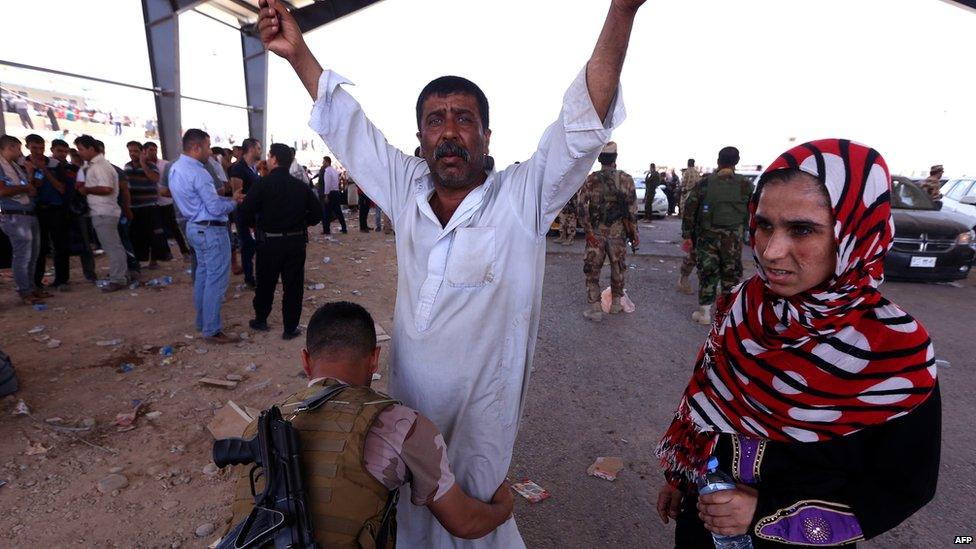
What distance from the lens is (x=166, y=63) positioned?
10.1 m

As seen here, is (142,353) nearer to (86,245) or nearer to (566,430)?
(86,245)

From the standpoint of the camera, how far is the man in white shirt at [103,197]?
20.6 feet

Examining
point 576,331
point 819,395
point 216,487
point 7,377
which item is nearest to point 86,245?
point 7,377

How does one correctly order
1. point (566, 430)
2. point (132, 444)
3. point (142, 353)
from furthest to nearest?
point (142, 353) → point (566, 430) → point (132, 444)

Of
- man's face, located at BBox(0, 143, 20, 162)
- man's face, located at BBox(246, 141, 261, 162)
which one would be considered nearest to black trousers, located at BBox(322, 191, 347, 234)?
man's face, located at BBox(246, 141, 261, 162)

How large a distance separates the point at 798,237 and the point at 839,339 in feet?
0.90

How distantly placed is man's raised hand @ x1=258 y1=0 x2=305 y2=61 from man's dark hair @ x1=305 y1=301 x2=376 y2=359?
868mm

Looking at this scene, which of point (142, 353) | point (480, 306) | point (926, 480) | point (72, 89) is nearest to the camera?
point (926, 480)

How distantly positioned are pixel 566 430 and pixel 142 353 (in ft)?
13.1

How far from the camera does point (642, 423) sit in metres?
3.55

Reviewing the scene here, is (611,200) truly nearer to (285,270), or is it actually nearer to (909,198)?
(285,270)

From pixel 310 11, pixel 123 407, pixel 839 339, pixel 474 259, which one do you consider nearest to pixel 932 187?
pixel 839 339

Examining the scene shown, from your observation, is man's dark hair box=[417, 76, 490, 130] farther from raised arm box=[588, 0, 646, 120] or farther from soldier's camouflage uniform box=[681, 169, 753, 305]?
soldier's camouflage uniform box=[681, 169, 753, 305]

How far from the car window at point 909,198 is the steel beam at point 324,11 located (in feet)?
41.6
